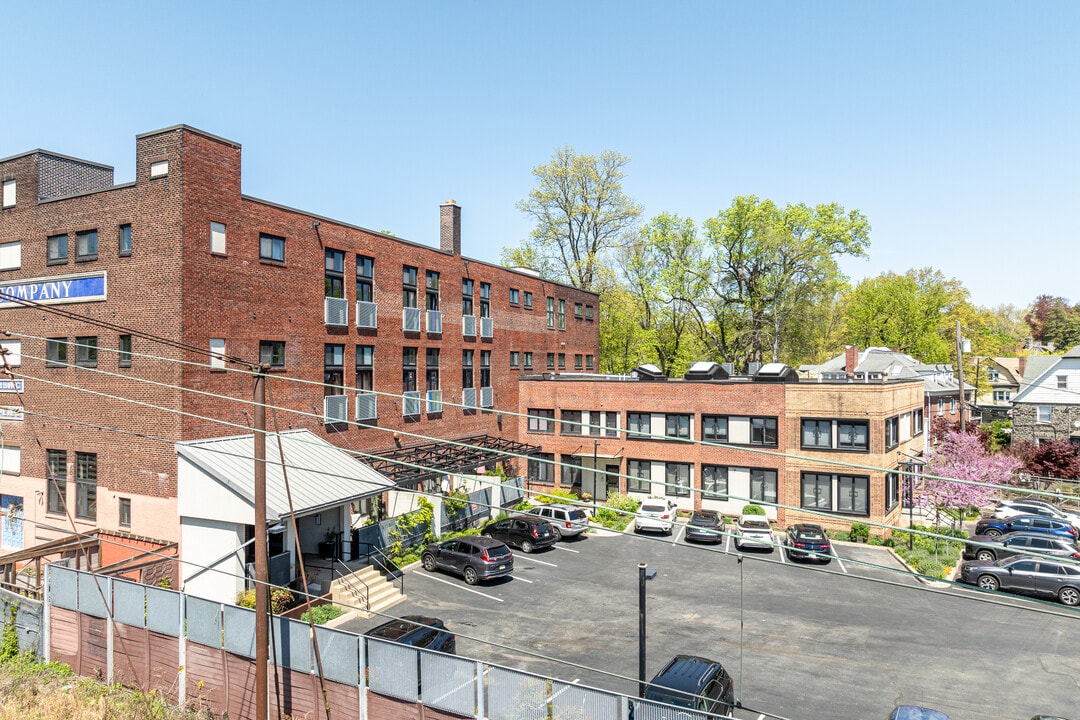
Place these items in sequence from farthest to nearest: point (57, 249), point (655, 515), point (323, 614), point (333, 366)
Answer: point (655, 515) → point (333, 366) → point (57, 249) → point (323, 614)

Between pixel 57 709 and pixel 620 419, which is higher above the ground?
pixel 620 419

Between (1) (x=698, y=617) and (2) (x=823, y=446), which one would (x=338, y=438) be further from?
(2) (x=823, y=446)

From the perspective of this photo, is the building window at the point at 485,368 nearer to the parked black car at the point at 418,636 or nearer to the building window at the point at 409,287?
the building window at the point at 409,287

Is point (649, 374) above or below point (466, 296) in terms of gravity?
below

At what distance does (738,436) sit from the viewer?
3866cm

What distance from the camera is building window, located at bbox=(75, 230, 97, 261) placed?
2661 centimetres

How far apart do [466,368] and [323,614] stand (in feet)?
67.3

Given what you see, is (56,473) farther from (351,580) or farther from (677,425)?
(677,425)

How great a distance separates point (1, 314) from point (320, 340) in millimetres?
13017

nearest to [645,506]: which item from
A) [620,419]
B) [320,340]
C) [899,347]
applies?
[620,419]

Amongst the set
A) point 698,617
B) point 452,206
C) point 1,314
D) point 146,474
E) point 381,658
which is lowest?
point 698,617

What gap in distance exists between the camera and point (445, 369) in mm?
38688

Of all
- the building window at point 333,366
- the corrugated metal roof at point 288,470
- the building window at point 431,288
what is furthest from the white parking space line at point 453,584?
the building window at point 431,288

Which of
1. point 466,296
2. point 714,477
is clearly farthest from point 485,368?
point 714,477
